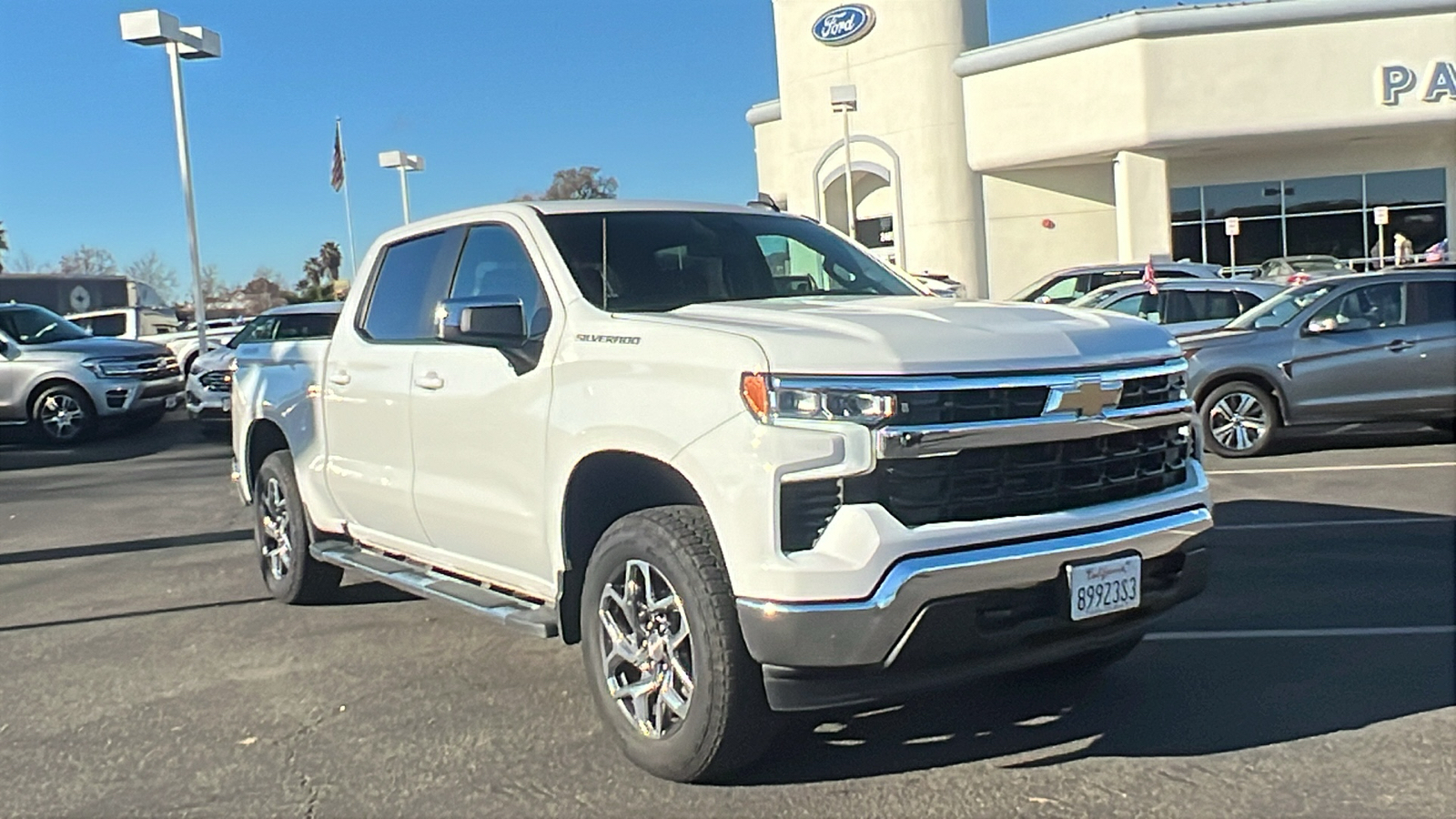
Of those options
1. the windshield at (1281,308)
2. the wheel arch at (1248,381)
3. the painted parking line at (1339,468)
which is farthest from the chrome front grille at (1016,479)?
the windshield at (1281,308)

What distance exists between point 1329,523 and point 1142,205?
23803 mm

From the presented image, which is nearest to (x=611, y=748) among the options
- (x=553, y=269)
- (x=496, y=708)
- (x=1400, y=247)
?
(x=496, y=708)

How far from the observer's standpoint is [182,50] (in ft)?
68.7

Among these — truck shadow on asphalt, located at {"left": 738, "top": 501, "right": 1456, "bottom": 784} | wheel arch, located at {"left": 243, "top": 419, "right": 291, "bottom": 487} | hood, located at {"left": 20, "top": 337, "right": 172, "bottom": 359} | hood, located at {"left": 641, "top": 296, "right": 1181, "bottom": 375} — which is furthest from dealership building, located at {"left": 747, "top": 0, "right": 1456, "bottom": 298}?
hood, located at {"left": 641, "top": 296, "right": 1181, "bottom": 375}

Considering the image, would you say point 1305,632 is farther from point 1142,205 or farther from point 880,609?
point 1142,205

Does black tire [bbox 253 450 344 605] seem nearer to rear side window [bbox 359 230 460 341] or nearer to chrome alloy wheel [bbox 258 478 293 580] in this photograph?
chrome alloy wheel [bbox 258 478 293 580]

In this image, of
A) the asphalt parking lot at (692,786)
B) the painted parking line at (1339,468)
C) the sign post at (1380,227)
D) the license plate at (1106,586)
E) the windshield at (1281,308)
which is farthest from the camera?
the sign post at (1380,227)

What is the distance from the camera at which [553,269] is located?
4.75m

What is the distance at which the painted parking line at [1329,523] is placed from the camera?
24.9 feet

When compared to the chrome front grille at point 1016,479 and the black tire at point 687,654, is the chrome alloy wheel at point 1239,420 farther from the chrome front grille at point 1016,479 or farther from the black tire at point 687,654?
the black tire at point 687,654

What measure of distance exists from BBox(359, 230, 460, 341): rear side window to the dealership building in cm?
2084

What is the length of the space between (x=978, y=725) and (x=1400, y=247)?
93.2 feet

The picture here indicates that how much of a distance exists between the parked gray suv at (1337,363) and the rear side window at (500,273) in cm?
758

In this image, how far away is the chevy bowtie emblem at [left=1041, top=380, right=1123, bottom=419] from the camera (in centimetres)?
380
